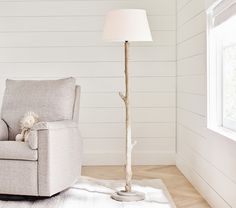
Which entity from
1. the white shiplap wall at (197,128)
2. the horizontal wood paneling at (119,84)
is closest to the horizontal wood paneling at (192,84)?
the white shiplap wall at (197,128)

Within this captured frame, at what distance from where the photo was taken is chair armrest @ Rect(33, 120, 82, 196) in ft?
11.8

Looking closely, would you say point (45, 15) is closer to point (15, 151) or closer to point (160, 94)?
point (160, 94)

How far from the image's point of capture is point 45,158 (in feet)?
11.8

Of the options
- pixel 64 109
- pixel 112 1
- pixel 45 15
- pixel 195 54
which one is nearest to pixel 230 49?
pixel 195 54

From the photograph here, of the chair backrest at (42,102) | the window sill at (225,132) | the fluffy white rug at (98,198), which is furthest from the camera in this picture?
the chair backrest at (42,102)

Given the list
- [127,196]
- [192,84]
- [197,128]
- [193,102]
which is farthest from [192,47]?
[127,196]

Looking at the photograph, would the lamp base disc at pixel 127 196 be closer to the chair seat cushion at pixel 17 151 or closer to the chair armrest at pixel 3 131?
the chair seat cushion at pixel 17 151

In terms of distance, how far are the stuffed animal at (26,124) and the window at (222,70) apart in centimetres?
140

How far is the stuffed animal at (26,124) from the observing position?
153 inches

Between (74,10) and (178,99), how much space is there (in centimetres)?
150

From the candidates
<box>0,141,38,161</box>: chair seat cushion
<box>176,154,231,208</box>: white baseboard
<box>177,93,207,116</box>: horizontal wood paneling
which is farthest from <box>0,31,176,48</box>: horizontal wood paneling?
<box>0,141,38,161</box>: chair seat cushion

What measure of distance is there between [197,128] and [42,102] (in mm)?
1331

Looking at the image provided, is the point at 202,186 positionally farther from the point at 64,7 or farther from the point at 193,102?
the point at 64,7

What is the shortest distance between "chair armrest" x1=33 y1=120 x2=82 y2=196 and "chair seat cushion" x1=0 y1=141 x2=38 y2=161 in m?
0.06
